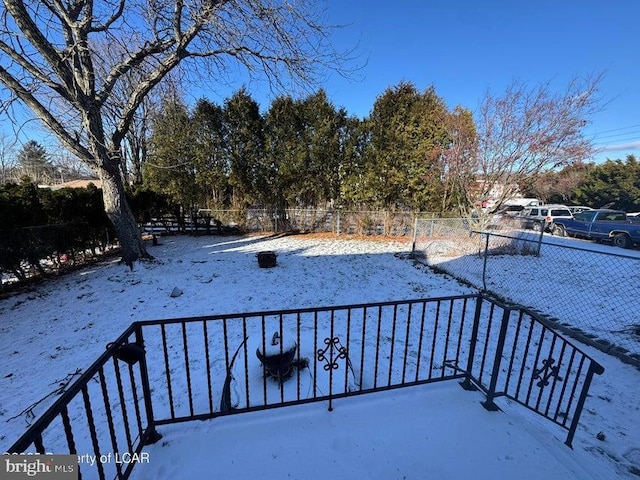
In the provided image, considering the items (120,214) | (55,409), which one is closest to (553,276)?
(55,409)

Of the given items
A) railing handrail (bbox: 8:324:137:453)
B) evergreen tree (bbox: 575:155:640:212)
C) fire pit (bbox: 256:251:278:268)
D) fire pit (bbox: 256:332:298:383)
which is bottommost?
fire pit (bbox: 256:251:278:268)

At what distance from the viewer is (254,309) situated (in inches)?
192

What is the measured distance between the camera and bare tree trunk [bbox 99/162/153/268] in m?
6.91

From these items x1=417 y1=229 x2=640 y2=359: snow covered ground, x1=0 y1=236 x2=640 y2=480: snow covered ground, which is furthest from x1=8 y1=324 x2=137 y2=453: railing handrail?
x1=417 y1=229 x2=640 y2=359: snow covered ground

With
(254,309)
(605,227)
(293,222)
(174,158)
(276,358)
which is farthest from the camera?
(293,222)

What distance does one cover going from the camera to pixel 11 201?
5.71m

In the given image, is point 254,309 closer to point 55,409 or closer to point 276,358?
point 276,358

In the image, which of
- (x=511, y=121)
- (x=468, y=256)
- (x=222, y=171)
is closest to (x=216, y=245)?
(x=222, y=171)

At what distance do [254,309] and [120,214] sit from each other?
4943mm

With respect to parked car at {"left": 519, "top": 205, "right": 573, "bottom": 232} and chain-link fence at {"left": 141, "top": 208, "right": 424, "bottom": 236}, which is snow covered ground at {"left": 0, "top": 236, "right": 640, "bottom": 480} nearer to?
chain-link fence at {"left": 141, "top": 208, "right": 424, "bottom": 236}

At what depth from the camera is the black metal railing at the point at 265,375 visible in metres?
1.93

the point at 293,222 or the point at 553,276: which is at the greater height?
the point at 293,222

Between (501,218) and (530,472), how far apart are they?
407 inches

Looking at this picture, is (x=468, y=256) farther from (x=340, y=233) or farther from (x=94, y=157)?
(x=94, y=157)
